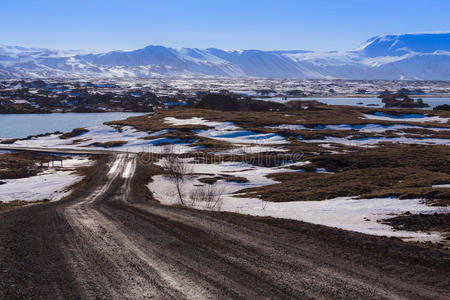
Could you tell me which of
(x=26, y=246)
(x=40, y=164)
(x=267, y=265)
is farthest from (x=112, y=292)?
(x=40, y=164)

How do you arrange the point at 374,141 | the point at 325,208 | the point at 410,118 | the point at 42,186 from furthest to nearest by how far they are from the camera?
1. the point at 410,118
2. the point at 374,141
3. the point at 42,186
4. the point at 325,208

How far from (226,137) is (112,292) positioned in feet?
300

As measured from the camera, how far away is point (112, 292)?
420 inches

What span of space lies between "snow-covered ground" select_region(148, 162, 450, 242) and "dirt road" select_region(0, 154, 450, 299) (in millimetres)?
4633

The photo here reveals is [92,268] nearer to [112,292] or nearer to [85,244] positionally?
[112,292]

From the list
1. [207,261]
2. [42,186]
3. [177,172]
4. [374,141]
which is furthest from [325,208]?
[374,141]

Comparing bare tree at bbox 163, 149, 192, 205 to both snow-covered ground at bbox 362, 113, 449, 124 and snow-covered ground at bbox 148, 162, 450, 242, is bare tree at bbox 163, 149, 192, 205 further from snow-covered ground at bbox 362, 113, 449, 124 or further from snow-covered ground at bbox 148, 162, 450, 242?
snow-covered ground at bbox 362, 113, 449, 124

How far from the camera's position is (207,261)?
13273 mm

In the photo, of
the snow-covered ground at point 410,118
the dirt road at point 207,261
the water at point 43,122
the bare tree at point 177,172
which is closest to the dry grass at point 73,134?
the water at point 43,122

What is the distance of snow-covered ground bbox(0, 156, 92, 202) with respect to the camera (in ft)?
146

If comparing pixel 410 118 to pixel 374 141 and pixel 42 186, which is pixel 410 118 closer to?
pixel 374 141

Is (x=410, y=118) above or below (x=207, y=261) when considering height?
below

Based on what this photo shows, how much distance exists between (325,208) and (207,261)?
1933 cm

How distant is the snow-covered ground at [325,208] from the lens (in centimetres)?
2181
